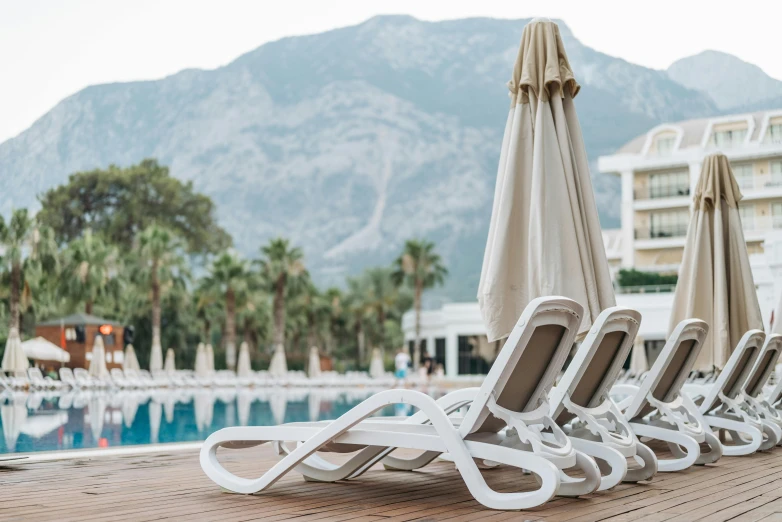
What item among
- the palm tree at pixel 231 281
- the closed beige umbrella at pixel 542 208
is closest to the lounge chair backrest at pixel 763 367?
the closed beige umbrella at pixel 542 208

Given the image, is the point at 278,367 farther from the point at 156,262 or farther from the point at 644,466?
the point at 644,466

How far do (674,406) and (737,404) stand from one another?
1.08 metres

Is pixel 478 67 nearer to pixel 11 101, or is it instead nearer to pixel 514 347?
pixel 11 101

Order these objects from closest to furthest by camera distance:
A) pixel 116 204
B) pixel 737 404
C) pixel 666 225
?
pixel 737 404 → pixel 666 225 → pixel 116 204

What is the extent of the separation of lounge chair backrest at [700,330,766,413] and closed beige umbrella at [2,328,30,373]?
23.6 meters

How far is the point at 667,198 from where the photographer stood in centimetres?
5088

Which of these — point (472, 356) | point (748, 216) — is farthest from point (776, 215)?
point (472, 356)

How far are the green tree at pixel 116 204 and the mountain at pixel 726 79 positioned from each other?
77499 mm

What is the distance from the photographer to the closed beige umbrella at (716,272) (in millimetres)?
9352

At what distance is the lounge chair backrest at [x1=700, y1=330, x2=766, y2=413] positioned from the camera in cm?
682

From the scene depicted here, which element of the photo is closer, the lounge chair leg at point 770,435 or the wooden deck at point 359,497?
the wooden deck at point 359,497

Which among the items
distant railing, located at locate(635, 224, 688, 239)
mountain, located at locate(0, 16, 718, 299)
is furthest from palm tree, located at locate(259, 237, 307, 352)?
mountain, located at locate(0, 16, 718, 299)

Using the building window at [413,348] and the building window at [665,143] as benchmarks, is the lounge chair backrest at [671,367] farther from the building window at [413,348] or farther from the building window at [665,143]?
the building window at [665,143]

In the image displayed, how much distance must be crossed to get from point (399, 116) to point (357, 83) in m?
12.7
